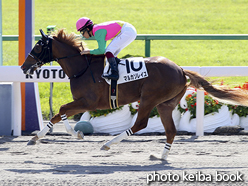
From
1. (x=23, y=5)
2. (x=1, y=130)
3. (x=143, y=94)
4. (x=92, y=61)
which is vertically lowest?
(x=1, y=130)

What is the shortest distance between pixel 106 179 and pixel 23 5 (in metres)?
4.17

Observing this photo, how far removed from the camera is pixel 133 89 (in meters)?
4.92

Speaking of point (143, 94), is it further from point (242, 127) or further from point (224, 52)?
point (224, 52)

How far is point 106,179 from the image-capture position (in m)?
3.71

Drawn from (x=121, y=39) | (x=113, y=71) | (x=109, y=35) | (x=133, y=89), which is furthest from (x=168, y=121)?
(x=109, y=35)

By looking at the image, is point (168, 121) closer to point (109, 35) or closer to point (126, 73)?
point (126, 73)

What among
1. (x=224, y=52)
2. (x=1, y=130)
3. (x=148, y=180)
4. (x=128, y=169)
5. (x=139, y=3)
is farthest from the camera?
(x=139, y=3)

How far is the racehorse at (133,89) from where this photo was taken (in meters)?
4.85

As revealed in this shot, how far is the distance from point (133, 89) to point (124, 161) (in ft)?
3.02

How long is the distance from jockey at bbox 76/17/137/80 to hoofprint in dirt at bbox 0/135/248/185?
3.65 feet

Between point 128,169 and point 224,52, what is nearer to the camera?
point 128,169

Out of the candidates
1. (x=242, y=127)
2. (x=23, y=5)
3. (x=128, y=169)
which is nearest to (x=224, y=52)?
(x=242, y=127)

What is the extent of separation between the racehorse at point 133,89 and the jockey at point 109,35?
0.66 feet

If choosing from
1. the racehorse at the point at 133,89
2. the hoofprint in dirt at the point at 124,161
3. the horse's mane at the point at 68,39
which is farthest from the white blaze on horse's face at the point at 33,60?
the hoofprint in dirt at the point at 124,161
